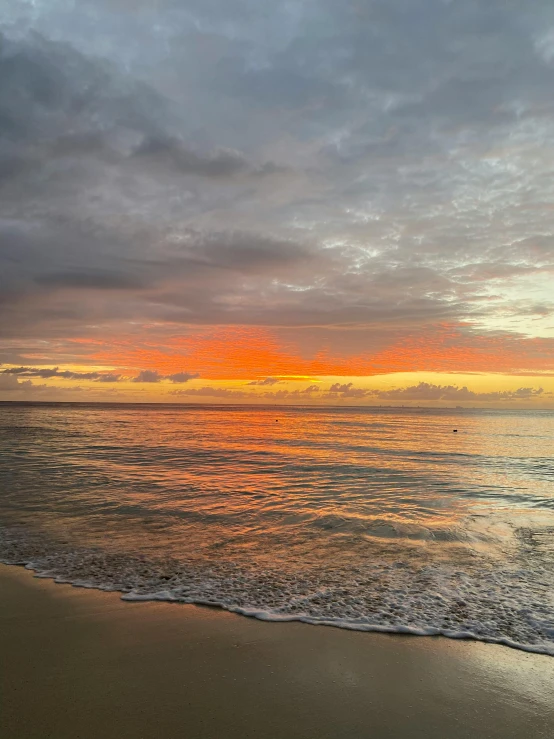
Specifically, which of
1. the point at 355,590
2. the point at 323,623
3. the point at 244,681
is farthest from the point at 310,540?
the point at 244,681

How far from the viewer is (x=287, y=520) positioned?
1323cm

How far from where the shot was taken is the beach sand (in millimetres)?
4383

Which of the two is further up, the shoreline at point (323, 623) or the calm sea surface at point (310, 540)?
the shoreline at point (323, 623)

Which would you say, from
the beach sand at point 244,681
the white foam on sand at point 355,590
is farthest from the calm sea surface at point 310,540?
the beach sand at point 244,681

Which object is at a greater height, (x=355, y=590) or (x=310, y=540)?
(x=355, y=590)

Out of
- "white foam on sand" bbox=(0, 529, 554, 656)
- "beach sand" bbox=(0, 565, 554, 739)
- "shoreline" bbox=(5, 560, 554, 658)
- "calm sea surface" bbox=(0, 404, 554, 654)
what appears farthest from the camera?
"calm sea surface" bbox=(0, 404, 554, 654)

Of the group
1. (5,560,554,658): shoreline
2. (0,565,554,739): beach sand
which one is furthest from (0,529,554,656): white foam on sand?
(0,565,554,739): beach sand

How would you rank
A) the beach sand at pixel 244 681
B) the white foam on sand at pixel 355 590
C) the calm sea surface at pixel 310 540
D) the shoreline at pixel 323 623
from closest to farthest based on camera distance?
the beach sand at pixel 244 681 → the shoreline at pixel 323 623 → the white foam on sand at pixel 355 590 → the calm sea surface at pixel 310 540

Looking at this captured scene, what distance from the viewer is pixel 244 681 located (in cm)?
514

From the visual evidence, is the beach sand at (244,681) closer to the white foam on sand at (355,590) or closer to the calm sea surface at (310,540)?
the white foam on sand at (355,590)

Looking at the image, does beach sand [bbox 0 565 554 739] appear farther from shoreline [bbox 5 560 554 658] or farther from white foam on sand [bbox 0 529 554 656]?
white foam on sand [bbox 0 529 554 656]

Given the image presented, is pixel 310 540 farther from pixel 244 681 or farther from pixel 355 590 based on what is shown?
pixel 244 681

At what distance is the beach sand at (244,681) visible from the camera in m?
4.38

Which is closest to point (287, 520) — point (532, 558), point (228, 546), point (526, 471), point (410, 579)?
point (228, 546)
